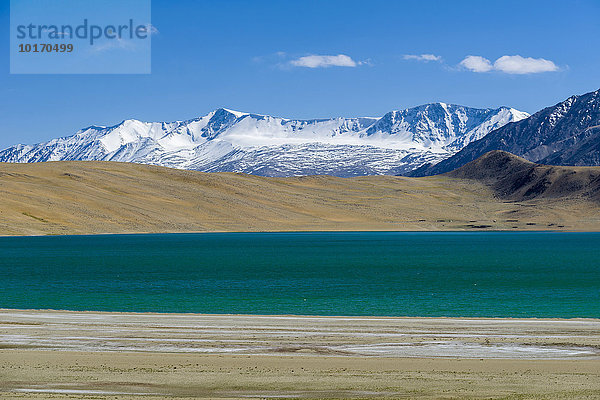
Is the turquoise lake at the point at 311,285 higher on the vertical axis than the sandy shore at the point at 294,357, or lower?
lower

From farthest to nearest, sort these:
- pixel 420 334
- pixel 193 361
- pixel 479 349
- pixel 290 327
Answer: pixel 290 327 < pixel 420 334 < pixel 479 349 < pixel 193 361

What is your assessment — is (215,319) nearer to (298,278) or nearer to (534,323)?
(534,323)

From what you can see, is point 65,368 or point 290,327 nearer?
point 65,368

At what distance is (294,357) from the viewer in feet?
95.3

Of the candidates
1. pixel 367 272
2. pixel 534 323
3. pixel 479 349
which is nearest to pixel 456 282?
pixel 367 272

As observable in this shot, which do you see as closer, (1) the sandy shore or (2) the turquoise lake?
(1) the sandy shore

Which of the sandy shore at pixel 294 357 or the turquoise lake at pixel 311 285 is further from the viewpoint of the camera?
the turquoise lake at pixel 311 285

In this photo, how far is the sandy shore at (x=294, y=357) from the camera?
23.1 metres

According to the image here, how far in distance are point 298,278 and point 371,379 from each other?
4630 centimetres

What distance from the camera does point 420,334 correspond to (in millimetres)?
34875

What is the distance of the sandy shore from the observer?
2314 centimetres

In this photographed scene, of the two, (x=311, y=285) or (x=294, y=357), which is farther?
(x=311, y=285)

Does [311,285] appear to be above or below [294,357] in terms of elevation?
below

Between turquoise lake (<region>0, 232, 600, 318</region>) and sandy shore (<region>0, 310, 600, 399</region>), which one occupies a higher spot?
sandy shore (<region>0, 310, 600, 399</region>)
